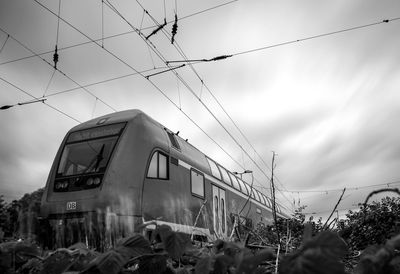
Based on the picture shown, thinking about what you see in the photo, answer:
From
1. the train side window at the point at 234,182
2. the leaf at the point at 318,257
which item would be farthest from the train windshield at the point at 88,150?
the leaf at the point at 318,257

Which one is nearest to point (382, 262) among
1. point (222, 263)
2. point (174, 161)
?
point (222, 263)

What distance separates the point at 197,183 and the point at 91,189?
314 centimetres

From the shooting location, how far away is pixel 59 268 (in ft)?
3.49

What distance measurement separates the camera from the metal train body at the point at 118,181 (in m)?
7.54

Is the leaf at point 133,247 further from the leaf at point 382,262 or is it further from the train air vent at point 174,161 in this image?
the train air vent at point 174,161

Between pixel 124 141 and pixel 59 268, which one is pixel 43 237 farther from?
pixel 59 268

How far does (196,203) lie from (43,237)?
3.82 meters

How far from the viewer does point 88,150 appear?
8625 mm

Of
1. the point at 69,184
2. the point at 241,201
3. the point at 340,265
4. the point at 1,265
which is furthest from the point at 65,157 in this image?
the point at 340,265

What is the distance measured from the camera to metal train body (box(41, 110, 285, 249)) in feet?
24.7

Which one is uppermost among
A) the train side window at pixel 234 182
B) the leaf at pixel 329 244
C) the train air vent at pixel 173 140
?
the train air vent at pixel 173 140

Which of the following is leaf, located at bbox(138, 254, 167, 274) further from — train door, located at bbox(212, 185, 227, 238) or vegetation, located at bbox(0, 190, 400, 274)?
train door, located at bbox(212, 185, 227, 238)

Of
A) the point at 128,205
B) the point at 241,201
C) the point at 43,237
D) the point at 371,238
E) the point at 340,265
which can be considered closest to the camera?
the point at 340,265

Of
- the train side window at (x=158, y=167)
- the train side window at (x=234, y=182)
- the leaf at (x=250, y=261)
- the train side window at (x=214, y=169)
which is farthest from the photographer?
the train side window at (x=234, y=182)
